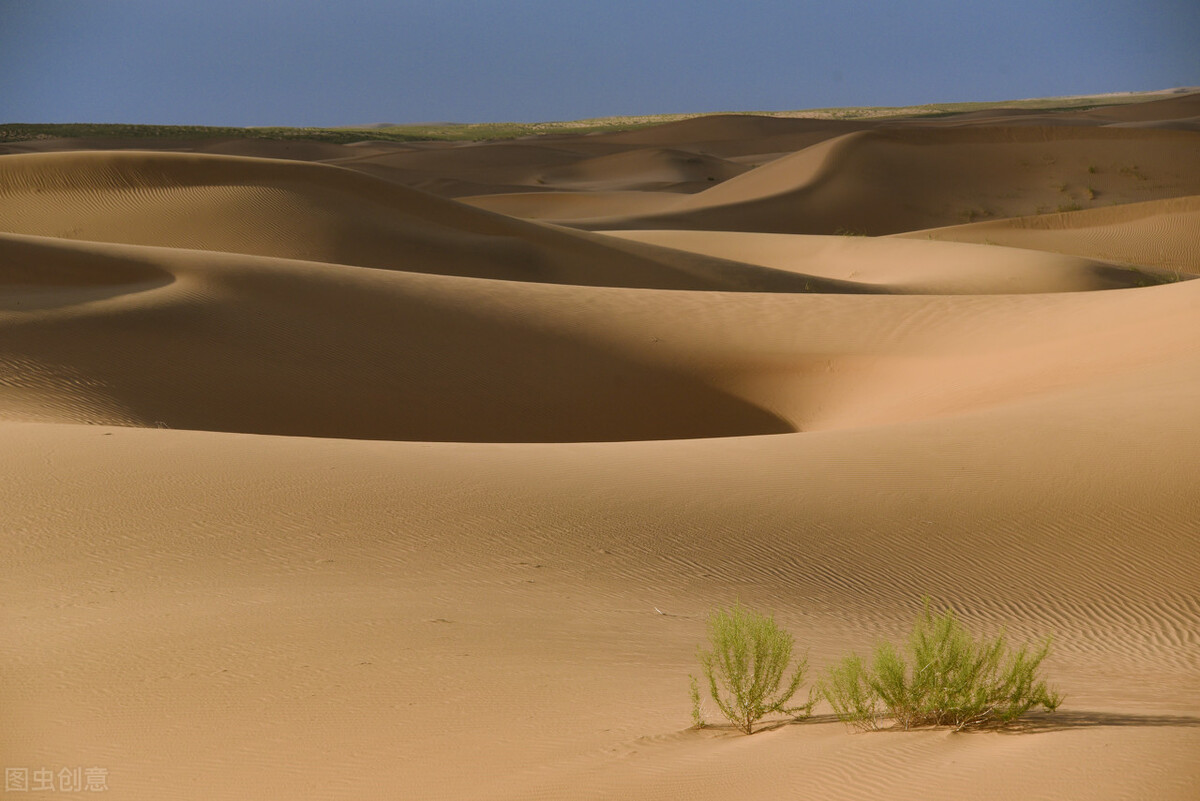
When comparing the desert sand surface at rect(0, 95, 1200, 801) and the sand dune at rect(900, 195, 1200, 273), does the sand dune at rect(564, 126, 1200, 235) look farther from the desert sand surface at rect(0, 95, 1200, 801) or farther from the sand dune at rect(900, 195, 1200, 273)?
the desert sand surface at rect(0, 95, 1200, 801)

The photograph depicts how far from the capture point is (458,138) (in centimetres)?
9800

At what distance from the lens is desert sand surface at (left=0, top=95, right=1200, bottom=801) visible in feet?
11.4

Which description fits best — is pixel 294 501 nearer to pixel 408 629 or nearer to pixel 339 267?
pixel 408 629

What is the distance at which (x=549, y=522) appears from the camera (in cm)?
635

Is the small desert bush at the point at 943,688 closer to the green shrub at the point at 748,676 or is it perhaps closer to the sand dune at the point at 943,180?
the green shrub at the point at 748,676

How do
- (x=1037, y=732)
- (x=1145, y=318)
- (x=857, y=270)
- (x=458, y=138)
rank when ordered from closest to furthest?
(x=1037, y=732) → (x=1145, y=318) → (x=857, y=270) → (x=458, y=138)

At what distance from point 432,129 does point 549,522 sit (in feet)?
395

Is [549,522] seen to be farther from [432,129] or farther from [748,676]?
[432,129]

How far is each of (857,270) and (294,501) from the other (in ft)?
66.7

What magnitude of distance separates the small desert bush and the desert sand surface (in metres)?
0.09

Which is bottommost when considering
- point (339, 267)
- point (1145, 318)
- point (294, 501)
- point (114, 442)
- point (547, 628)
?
point (547, 628)

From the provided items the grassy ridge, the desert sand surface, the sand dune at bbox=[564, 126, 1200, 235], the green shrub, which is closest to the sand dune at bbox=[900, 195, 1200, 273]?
the sand dune at bbox=[564, 126, 1200, 235]

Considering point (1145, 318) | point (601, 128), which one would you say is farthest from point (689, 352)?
point (601, 128)

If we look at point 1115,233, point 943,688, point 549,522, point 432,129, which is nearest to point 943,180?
point 1115,233
